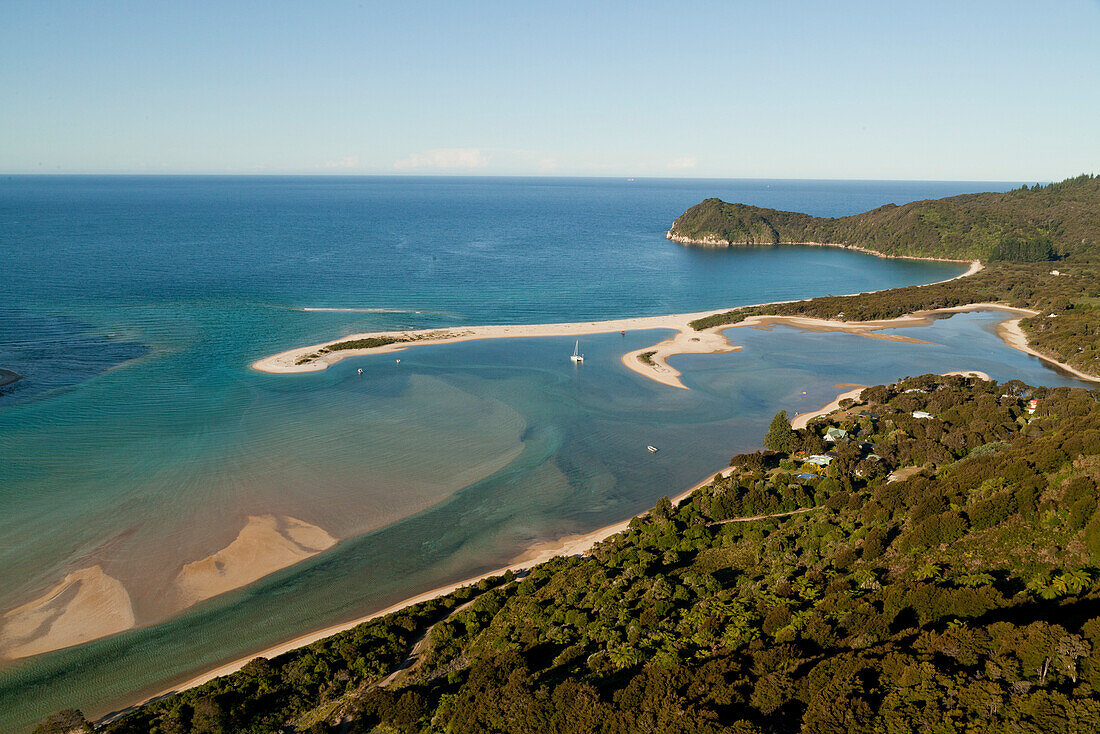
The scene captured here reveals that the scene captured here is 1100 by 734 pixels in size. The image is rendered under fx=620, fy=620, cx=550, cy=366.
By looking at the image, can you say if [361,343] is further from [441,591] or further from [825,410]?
[825,410]

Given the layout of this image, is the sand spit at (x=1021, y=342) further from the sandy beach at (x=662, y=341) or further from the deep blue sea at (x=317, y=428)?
the deep blue sea at (x=317, y=428)

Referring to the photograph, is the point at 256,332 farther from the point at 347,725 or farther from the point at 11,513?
the point at 347,725

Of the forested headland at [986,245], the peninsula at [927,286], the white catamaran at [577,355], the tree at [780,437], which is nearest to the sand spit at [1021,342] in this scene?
the peninsula at [927,286]

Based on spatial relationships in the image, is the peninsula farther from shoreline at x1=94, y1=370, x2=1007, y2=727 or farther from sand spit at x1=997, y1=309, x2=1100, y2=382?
shoreline at x1=94, y1=370, x2=1007, y2=727

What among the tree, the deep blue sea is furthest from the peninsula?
the tree

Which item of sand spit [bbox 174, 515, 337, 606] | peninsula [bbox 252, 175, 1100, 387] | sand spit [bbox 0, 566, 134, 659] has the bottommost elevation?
sand spit [bbox 0, 566, 134, 659]
